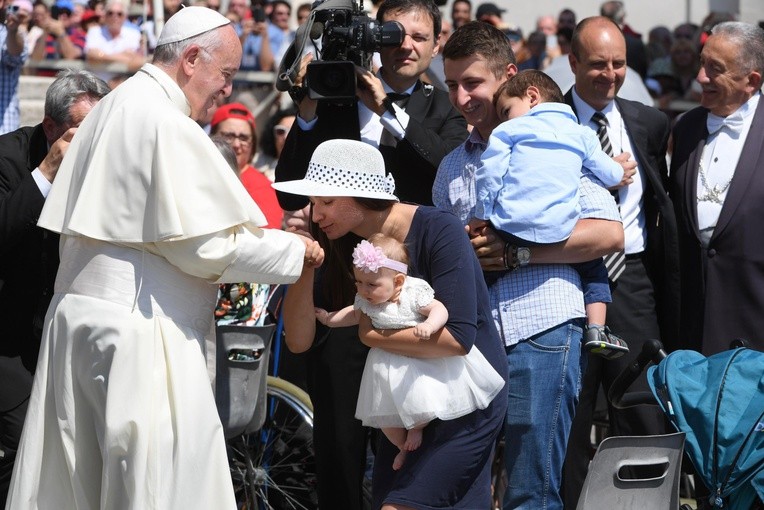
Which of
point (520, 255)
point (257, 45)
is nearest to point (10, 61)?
point (257, 45)

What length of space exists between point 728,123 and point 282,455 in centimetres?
265

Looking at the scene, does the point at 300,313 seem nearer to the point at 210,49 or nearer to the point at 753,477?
the point at 210,49

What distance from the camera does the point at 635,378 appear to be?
481 centimetres

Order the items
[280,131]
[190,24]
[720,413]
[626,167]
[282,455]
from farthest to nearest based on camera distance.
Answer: [280,131] < [282,455] < [626,167] < [720,413] < [190,24]

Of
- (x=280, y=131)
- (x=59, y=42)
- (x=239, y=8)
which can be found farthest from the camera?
(x=239, y=8)

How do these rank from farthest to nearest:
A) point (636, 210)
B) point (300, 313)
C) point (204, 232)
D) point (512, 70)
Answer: point (636, 210) → point (512, 70) → point (300, 313) → point (204, 232)

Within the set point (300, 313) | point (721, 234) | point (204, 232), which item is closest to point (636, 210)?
point (721, 234)

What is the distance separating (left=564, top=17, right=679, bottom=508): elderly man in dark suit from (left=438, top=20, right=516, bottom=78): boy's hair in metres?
0.72

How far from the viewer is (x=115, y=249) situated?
14.5ft

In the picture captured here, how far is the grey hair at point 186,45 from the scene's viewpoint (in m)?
4.51

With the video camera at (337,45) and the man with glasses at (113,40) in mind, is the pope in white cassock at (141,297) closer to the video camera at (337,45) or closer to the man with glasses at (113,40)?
the video camera at (337,45)

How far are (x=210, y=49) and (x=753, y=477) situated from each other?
2385 millimetres

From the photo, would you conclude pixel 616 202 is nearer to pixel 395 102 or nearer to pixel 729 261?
pixel 729 261

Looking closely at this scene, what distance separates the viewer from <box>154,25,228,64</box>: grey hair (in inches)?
178
